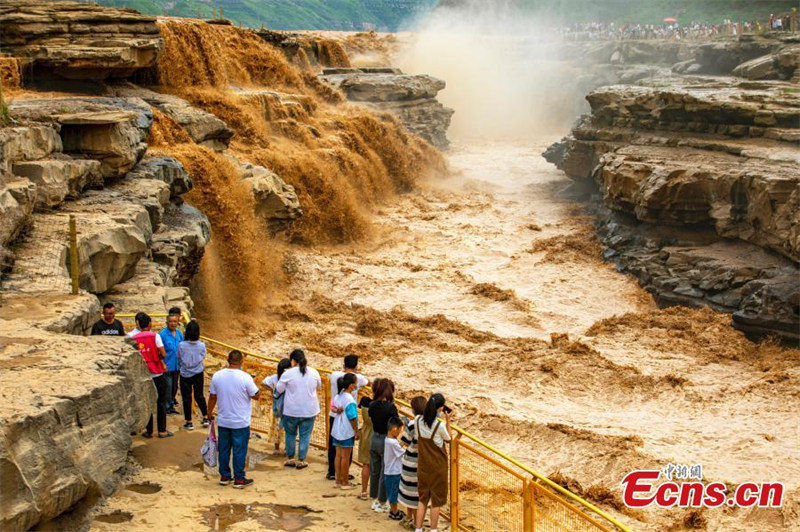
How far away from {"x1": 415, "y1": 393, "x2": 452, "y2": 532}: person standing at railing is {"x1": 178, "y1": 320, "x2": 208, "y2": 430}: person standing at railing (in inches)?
112

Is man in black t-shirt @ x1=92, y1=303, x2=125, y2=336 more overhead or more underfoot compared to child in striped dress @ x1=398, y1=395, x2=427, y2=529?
more overhead

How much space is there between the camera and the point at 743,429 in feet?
41.5

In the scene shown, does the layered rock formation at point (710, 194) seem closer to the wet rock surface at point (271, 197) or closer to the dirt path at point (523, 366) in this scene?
the dirt path at point (523, 366)

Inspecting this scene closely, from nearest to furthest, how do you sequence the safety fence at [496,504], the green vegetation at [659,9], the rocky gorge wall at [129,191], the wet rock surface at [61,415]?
the wet rock surface at [61,415], the rocky gorge wall at [129,191], the safety fence at [496,504], the green vegetation at [659,9]

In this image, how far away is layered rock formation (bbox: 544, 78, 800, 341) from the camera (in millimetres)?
17141

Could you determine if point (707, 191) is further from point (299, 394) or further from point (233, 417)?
point (233, 417)

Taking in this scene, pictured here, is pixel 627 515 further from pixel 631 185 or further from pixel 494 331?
pixel 631 185

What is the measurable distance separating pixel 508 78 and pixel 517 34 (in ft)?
41.5

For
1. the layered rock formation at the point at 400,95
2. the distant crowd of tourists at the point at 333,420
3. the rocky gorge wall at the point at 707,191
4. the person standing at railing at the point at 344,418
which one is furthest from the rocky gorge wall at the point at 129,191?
the rocky gorge wall at the point at 707,191

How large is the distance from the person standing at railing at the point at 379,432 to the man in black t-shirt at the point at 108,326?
2731 mm

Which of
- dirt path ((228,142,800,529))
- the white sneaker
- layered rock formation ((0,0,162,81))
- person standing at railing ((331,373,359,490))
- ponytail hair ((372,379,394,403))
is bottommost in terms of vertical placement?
dirt path ((228,142,800,529))

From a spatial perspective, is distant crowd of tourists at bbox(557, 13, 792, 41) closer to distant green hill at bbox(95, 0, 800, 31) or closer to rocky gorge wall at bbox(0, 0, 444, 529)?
distant green hill at bbox(95, 0, 800, 31)

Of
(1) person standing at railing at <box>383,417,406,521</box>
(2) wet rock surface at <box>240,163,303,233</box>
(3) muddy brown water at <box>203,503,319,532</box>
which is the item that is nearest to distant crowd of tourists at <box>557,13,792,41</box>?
(2) wet rock surface at <box>240,163,303,233</box>

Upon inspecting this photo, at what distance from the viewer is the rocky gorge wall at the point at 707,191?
675 inches
